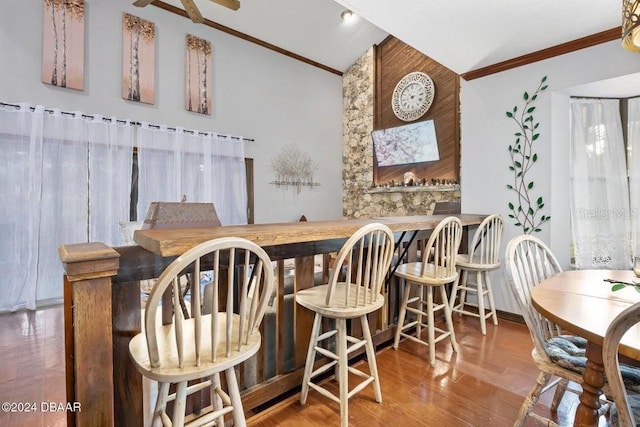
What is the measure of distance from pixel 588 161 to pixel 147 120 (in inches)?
201

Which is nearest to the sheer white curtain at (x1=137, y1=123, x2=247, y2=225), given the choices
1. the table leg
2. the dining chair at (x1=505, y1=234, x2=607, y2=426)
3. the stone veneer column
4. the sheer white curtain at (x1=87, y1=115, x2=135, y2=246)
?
the sheer white curtain at (x1=87, y1=115, x2=135, y2=246)

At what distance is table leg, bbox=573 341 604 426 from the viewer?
102 centimetres

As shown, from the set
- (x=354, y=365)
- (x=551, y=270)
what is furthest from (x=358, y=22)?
(x=354, y=365)

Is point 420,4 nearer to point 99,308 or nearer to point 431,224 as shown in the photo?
point 431,224

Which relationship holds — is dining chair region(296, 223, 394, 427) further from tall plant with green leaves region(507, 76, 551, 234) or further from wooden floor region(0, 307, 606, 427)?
tall plant with green leaves region(507, 76, 551, 234)

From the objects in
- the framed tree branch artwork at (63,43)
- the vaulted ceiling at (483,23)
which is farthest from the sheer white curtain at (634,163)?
the framed tree branch artwork at (63,43)

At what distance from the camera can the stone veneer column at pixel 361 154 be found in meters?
5.51

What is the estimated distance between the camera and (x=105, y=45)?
12.1ft

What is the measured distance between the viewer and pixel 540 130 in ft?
9.18

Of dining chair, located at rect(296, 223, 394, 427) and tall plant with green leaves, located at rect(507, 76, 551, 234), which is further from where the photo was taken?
tall plant with green leaves, located at rect(507, 76, 551, 234)

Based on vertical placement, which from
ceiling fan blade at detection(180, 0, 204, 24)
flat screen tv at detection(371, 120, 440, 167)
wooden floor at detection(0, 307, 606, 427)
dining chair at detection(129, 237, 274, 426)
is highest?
ceiling fan blade at detection(180, 0, 204, 24)

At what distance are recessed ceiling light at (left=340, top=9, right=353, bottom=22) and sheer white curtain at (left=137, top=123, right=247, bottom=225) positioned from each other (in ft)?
8.88

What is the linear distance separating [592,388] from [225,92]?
16.7 ft

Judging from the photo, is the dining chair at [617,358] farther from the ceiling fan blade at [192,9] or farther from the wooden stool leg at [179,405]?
the ceiling fan blade at [192,9]
